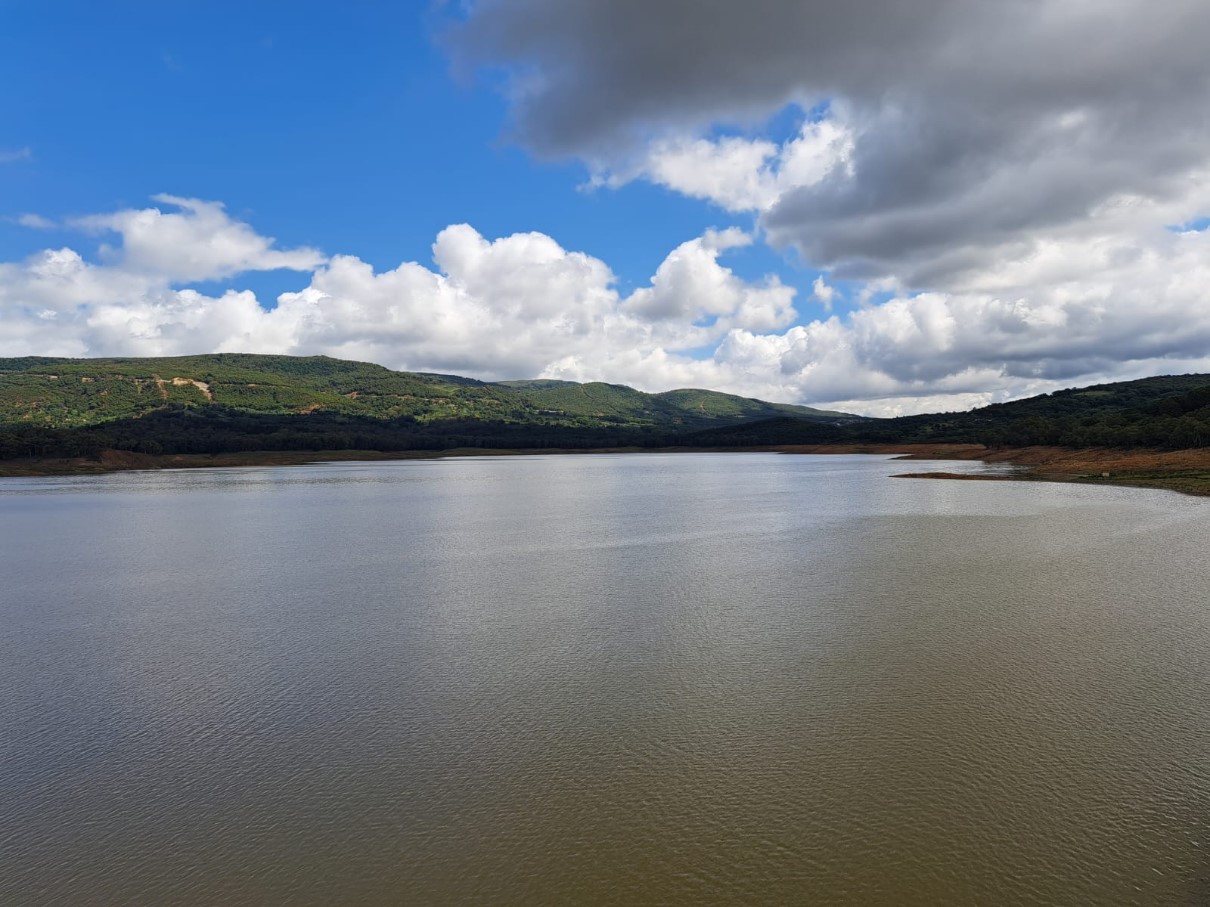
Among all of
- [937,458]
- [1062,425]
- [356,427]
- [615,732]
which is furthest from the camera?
[356,427]

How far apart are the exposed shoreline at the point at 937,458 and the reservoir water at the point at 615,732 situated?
35548 millimetres

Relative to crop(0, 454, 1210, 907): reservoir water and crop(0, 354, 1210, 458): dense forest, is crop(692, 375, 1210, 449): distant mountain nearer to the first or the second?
crop(0, 354, 1210, 458): dense forest

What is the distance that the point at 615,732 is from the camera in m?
10.3

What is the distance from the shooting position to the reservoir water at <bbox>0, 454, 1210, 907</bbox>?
6.97 m

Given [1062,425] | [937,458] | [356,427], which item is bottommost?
[937,458]

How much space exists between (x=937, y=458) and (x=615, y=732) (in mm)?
111483

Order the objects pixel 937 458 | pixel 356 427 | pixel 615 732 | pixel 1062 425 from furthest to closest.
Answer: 1. pixel 356 427
2. pixel 937 458
3. pixel 1062 425
4. pixel 615 732

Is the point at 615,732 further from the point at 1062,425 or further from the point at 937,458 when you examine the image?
the point at 937,458

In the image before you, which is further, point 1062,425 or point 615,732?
point 1062,425

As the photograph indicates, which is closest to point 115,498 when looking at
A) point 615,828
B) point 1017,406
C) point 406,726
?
point 406,726

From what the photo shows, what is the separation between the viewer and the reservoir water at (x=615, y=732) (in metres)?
6.97

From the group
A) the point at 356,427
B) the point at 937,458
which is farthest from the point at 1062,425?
the point at 356,427

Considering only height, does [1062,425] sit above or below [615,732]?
above

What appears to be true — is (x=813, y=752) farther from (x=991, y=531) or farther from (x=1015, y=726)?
(x=991, y=531)
